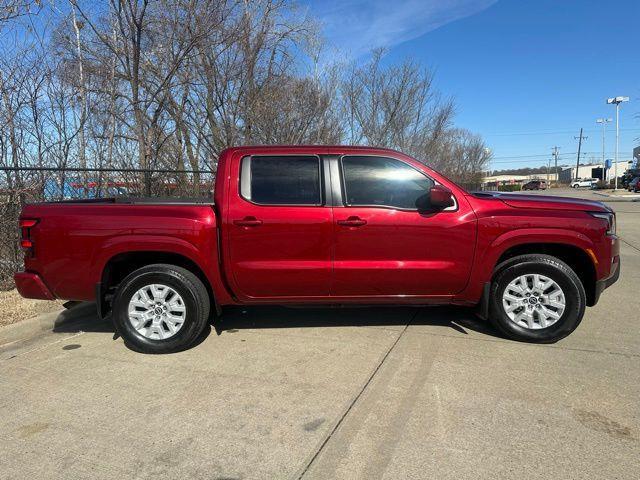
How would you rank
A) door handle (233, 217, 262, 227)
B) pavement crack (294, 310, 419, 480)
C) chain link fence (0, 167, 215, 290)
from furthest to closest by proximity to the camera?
chain link fence (0, 167, 215, 290), door handle (233, 217, 262, 227), pavement crack (294, 310, 419, 480)

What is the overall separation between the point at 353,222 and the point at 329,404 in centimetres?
161

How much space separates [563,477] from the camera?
8.07 ft

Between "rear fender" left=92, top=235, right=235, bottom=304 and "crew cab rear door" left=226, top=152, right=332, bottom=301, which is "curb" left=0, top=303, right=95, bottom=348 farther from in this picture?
"crew cab rear door" left=226, top=152, right=332, bottom=301

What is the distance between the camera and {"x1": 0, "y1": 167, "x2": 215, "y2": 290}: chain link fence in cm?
624

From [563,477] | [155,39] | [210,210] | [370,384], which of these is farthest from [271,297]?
[155,39]

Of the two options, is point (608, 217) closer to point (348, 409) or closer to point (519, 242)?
point (519, 242)

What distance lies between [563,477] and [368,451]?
1.05 meters

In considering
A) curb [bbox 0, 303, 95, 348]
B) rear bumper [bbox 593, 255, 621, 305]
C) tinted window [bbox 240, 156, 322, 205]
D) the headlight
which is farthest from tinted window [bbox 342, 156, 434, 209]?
curb [bbox 0, 303, 95, 348]

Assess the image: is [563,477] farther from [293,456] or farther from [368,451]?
[293,456]

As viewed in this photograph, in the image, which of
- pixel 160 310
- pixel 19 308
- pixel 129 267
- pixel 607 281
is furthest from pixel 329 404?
pixel 19 308

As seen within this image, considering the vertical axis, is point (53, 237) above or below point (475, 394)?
above

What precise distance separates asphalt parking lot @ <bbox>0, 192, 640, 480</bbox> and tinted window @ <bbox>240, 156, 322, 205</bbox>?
140 cm

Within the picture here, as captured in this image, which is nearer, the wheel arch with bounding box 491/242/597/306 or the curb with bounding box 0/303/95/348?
the wheel arch with bounding box 491/242/597/306

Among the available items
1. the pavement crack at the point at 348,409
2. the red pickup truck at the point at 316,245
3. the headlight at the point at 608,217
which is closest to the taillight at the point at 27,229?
the red pickup truck at the point at 316,245
